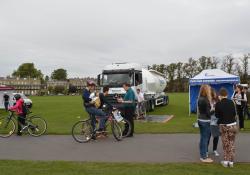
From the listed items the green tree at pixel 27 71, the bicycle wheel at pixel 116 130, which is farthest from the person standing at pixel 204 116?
the green tree at pixel 27 71

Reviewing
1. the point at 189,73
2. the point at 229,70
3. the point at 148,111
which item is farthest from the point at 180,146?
the point at 189,73

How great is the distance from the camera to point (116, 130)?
41.0ft

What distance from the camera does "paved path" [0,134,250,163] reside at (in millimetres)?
9438

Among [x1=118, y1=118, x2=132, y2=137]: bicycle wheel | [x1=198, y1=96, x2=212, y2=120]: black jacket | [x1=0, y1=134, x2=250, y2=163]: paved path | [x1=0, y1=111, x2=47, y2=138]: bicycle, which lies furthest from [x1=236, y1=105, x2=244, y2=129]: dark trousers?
[x1=0, y1=111, x2=47, y2=138]: bicycle

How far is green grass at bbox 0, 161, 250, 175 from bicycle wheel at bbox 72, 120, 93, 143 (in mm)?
3489

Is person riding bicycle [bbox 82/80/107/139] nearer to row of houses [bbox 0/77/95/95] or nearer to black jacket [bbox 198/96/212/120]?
black jacket [bbox 198/96/212/120]

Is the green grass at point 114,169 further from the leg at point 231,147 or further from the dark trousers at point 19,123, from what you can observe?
the dark trousers at point 19,123

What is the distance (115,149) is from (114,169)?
2.75m

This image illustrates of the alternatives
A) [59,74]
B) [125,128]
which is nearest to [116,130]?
[125,128]

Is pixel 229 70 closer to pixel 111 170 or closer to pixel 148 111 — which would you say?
pixel 148 111

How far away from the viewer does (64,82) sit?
17450 cm

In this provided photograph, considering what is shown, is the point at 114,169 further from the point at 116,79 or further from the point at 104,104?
the point at 116,79

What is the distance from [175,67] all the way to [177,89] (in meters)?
6.05

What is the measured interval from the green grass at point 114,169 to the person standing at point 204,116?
55cm
